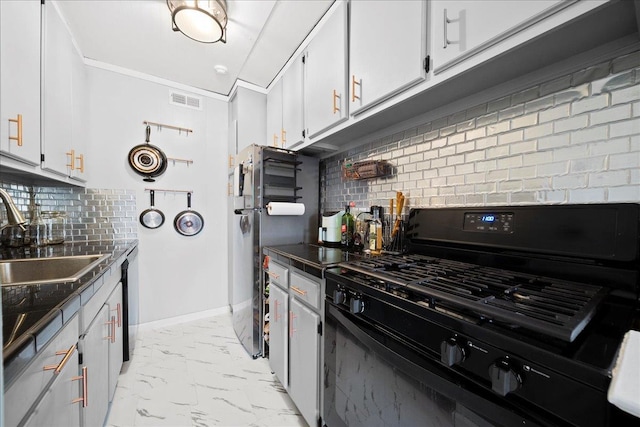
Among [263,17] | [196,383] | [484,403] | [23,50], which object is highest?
[263,17]

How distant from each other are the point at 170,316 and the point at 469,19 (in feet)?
11.4

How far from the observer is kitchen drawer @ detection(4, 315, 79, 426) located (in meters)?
0.57

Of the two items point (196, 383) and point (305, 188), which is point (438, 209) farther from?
point (196, 383)

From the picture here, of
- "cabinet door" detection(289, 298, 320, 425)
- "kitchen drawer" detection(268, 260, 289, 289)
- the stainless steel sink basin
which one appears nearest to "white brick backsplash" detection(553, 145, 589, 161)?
"cabinet door" detection(289, 298, 320, 425)

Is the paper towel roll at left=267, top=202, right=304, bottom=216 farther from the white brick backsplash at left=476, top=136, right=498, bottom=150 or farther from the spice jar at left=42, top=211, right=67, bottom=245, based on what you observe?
the spice jar at left=42, top=211, right=67, bottom=245

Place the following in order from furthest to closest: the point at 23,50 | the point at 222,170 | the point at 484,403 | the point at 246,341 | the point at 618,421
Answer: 1. the point at 222,170
2. the point at 246,341
3. the point at 23,50
4. the point at 484,403
5. the point at 618,421

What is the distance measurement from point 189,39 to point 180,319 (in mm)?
2825

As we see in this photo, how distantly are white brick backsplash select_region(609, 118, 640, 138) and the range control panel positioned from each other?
405 mm

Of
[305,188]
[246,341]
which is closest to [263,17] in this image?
[305,188]

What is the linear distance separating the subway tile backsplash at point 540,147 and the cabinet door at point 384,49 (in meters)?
0.38

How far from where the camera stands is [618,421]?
0.43m

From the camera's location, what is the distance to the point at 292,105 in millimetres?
2135

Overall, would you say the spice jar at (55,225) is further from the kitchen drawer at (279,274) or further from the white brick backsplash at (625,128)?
the white brick backsplash at (625,128)

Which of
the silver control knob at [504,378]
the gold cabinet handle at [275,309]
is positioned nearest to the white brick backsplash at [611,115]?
the silver control knob at [504,378]
